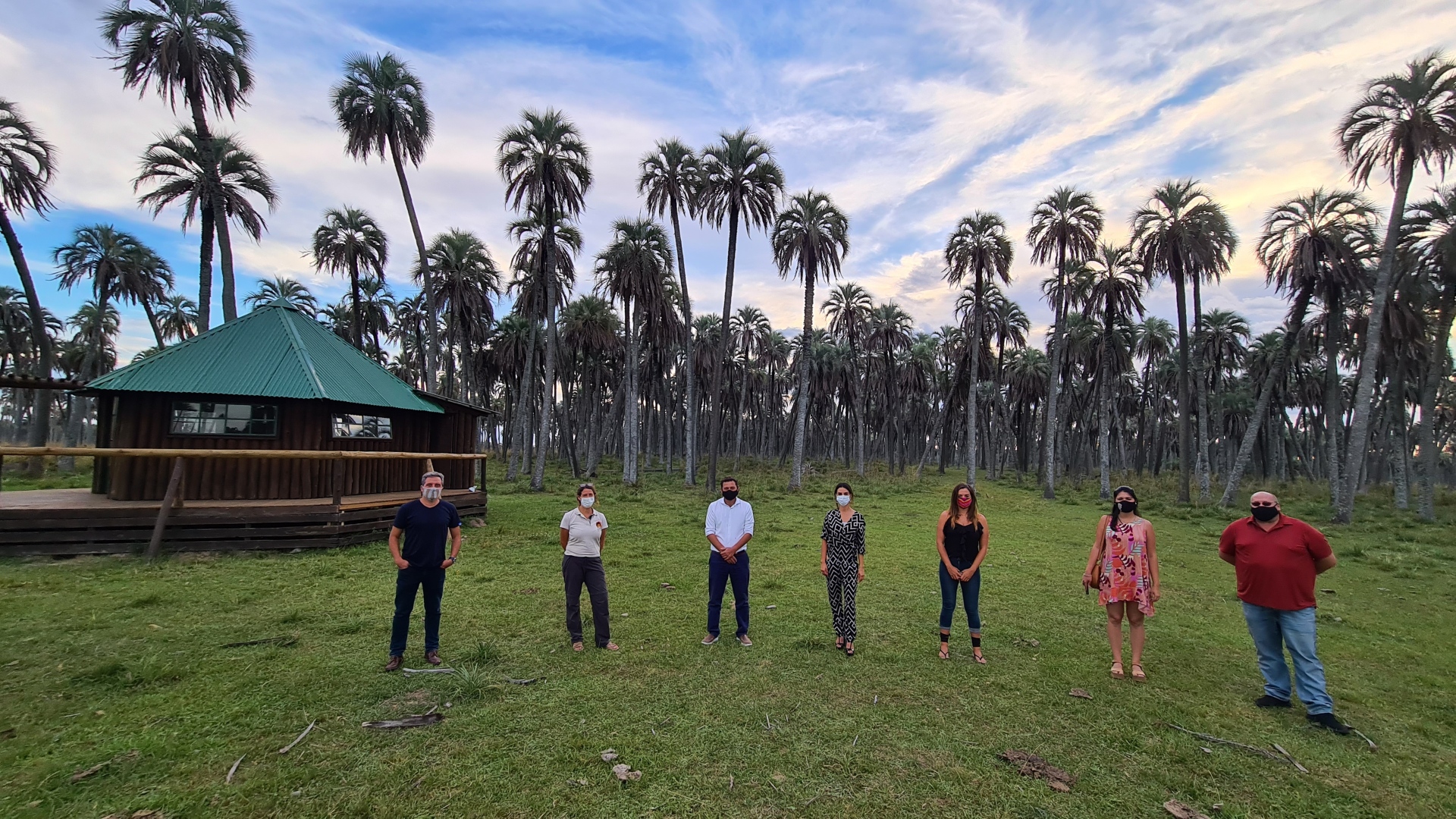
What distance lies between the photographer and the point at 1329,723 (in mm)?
4754

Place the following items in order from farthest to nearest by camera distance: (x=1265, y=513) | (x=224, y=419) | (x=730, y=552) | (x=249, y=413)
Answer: (x=249, y=413) → (x=224, y=419) → (x=730, y=552) → (x=1265, y=513)

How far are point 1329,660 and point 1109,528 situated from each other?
3422 millimetres

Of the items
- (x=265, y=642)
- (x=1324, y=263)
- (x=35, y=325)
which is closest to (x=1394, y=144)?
(x=1324, y=263)

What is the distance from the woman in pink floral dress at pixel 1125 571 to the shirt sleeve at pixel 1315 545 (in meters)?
1.09

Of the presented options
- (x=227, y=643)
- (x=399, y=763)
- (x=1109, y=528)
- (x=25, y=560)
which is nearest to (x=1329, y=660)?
(x=1109, y=528)

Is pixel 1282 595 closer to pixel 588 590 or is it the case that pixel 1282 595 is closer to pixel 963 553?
pixel 963 553

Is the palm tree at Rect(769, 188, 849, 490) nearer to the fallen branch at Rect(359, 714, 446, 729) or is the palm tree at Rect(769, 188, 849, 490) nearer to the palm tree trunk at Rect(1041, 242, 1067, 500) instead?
the palm tree trunk at Rect(1041, 242, 1067, 500)

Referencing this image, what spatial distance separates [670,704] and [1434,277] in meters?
29.9

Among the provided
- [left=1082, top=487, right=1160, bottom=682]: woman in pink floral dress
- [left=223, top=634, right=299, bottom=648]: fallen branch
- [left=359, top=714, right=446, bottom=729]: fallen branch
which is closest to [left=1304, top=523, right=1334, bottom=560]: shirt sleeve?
[left=1082, top=487, right=1160, bottom=682]: woman in pink floral dress

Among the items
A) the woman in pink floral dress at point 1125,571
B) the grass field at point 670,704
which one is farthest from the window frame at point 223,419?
the woman in pink floral dress at point 1125,571

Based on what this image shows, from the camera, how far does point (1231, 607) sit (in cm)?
874

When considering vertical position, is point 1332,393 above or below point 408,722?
above

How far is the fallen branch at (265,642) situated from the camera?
623cm

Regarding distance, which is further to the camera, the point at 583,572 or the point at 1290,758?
the point at 583,572
